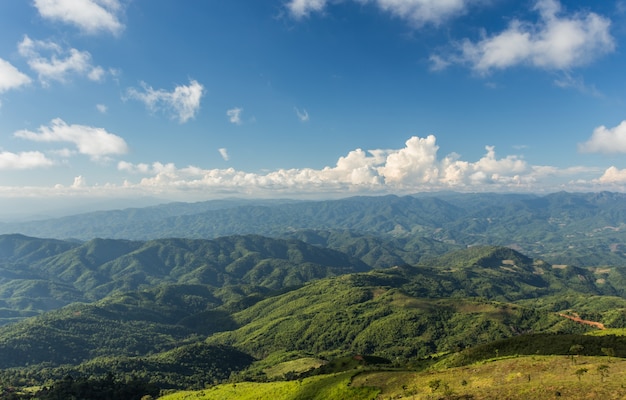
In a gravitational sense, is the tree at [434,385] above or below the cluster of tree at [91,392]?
above

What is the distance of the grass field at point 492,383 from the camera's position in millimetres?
61344

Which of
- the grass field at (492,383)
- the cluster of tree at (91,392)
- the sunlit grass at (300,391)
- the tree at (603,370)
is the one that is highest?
the tree at (603,370)

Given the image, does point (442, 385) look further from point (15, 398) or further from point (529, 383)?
point (15, 398)

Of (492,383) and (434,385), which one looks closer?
(492,383)

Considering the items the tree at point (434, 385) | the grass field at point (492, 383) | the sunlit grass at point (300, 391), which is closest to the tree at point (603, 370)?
the grass field at point (492, 383)

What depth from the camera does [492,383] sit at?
243 ft

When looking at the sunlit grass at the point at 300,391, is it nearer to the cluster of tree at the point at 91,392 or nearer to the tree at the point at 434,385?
the tree at the point at 434,385

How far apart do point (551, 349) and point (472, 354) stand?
91.8ft

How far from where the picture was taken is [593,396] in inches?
2232

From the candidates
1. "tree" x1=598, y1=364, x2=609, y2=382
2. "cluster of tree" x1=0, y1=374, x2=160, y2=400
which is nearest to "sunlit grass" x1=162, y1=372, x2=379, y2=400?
"cluster of tree" x1=0, y1=374, x2=160, y2=400

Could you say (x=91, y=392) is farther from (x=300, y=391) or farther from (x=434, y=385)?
(x=434, y=385)

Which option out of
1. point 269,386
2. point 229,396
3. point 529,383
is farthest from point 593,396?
point 229,396

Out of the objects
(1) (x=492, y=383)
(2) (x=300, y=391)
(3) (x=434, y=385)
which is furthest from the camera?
(2) (x=300, y=391)

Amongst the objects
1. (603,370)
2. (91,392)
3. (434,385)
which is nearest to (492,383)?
(434,385)
